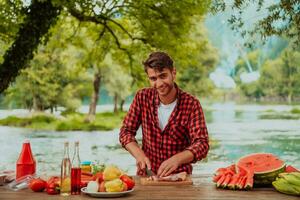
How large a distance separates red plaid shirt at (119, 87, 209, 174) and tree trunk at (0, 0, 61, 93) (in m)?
4.31

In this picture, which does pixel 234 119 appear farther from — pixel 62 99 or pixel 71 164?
pixel 71 164

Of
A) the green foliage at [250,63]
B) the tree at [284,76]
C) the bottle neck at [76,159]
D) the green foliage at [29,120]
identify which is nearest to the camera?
the bottle neck at [76,159]

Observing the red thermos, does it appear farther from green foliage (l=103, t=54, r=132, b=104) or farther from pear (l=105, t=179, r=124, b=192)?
green foliage (l=103, t=54, r=132, b=104)

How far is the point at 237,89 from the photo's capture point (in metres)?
11.0

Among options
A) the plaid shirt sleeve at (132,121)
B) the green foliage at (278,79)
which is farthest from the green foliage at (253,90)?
the plaid shirt sleeve at (132,121)

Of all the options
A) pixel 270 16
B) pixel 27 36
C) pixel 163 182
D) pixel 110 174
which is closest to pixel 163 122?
pixel 163 182

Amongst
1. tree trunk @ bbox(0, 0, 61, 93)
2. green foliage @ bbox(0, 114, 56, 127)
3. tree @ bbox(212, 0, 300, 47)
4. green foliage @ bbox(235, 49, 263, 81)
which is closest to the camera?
tree @ bbox(212, 0, 300, 47)

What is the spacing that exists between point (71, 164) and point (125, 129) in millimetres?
611

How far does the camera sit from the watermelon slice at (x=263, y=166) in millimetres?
2383

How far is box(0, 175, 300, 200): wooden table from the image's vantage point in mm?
2131

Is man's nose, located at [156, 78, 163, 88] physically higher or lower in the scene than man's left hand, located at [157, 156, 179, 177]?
higher

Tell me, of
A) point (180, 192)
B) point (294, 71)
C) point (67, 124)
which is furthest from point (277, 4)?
point (67, 124)

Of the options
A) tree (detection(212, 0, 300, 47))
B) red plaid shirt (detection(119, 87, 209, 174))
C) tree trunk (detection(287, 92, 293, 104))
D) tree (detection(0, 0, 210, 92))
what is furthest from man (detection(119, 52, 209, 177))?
tree trunk (detection(287, 92, 293, 104))

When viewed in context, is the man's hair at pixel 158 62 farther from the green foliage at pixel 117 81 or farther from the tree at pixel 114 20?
the green foliage at pixel 117 81
